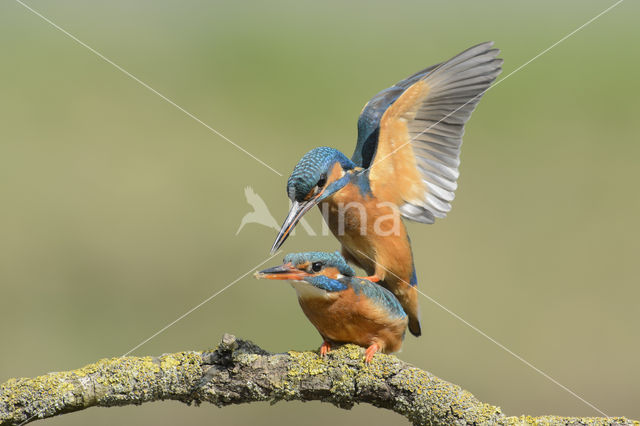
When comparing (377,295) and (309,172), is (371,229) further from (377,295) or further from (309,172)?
(309,172)

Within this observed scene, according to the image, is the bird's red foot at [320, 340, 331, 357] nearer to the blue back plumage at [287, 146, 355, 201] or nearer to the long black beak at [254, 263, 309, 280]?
the long black beak at [254, 263, 309, 280]

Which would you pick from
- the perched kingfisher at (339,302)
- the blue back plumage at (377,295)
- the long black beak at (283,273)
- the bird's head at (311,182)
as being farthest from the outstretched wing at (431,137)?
the long black beak at (283,273)

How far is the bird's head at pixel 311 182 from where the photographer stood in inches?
163

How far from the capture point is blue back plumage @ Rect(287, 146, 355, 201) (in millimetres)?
4184

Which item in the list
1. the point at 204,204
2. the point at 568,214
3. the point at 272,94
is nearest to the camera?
the point at 204,204

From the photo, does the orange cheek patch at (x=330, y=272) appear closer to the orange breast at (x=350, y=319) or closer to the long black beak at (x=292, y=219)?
the orange breast at (x=350, y=319)

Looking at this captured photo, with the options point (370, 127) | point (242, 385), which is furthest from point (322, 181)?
point (242, 385)

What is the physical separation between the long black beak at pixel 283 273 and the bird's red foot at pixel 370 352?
0.49 meters

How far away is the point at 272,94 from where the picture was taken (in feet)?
48.6

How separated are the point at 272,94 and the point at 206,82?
1.37 m

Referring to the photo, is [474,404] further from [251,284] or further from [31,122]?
[31,122]

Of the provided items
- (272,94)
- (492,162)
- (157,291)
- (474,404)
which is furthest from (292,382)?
(272,94)

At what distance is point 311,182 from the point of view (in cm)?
420

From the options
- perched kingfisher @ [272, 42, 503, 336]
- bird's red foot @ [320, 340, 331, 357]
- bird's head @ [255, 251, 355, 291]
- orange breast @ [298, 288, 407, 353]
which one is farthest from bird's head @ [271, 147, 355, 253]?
bird's red foot @ [320, 340, 331, 357]
